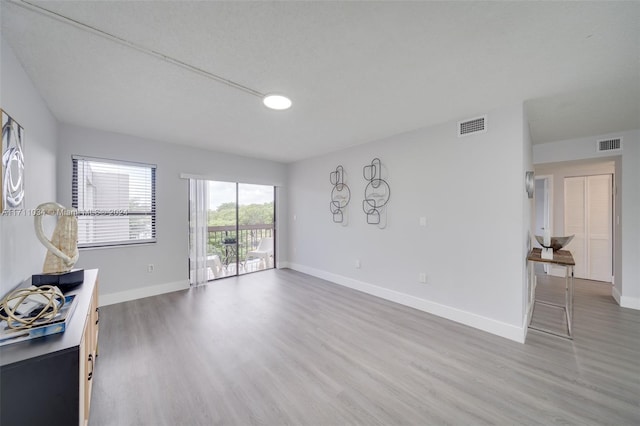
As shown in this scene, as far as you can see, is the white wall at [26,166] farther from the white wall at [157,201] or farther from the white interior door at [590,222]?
the white interior door at [590,222]

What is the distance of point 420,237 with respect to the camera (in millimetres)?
3369

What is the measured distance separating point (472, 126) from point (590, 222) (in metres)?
4.15

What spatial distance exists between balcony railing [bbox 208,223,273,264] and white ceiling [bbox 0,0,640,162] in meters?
2.48

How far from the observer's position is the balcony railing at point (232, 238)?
4.95 meters

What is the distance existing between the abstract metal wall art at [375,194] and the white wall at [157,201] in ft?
8.76

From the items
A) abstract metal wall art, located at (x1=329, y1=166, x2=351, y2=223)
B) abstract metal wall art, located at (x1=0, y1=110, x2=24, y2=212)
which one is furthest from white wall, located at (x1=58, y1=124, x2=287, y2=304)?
abstract metal wall art, located at (x1=329, y1=166, x2=351, y2=223)

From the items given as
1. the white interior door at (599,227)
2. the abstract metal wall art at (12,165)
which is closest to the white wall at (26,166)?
the abstract metal wall art at (12,165)

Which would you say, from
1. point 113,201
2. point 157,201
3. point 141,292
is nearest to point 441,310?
point 141,292

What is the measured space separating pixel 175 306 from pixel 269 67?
3375mm

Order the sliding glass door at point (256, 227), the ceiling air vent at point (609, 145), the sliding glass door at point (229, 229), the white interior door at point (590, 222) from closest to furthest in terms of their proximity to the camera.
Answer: the ceiling air vent at point (609, 145), the sliding glass door at point (229, 229), the white interior door at point (590, 222), the sliding glass door at point (256, 227)

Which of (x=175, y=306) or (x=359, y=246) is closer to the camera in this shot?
(x=175, y=306)

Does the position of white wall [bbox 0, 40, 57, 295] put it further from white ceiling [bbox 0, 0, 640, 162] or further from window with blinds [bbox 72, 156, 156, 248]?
window with blinds [bbox 72, 156, 156, 248]

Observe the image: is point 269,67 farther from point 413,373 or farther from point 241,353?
point 413,373

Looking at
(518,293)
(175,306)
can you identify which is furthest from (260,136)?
(518,293)
